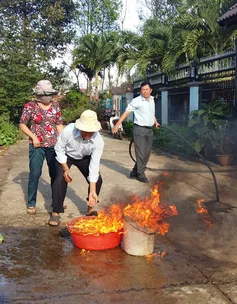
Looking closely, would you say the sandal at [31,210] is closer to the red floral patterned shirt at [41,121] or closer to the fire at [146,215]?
the red floral patterned shirt at [41,121]

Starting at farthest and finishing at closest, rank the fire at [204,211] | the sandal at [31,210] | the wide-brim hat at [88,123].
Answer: the sandal at [31,210] → the fire at [204,211] → the wide-brim hat at [88,123]

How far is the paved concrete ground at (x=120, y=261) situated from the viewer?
10.1 ft

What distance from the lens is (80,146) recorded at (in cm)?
463

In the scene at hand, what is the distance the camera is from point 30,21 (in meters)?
22.8

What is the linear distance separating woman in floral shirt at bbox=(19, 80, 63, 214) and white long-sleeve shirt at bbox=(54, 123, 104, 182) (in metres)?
0.63

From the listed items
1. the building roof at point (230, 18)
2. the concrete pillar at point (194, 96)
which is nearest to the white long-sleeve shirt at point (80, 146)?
the building roof at point (230, 18)

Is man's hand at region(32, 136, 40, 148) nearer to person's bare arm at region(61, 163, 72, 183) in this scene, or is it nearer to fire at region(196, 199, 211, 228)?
person's bare arm at region(61, 163, 72, 183)

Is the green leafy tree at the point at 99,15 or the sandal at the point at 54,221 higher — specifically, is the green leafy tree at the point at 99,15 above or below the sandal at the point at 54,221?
above

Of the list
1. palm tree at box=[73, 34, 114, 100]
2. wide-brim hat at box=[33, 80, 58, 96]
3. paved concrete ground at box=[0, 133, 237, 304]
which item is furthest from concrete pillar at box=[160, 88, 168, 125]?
palm tree at box=[73, 34, 114, 100]

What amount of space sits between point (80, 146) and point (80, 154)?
0.15 metres

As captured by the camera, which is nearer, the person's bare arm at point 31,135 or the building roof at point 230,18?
the person's bare arm at point 31,135

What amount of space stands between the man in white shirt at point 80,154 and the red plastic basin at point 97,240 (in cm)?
52

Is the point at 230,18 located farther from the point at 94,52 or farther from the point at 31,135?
the point at 94,52

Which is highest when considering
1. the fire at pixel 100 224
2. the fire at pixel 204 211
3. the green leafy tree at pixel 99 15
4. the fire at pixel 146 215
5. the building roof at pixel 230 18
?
the green leafy tree at pixel 99 15
